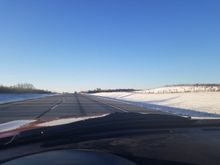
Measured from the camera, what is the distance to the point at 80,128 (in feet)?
10.0

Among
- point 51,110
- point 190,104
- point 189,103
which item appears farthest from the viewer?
point 189,103

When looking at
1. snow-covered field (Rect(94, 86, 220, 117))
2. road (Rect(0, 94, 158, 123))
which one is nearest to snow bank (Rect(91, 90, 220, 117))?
snow-covered field (Rect(94, 86, 220, 117))

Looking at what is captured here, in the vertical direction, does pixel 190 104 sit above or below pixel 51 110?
above

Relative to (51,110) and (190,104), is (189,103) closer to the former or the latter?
(190,104)

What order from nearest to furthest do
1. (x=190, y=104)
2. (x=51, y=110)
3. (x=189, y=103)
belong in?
(x=51, y=110) < (x=190, y=104) < (x=189, y=103)

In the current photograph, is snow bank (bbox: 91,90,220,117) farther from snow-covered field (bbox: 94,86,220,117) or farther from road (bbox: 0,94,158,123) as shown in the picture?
road (bbox: 0,94,158,123)

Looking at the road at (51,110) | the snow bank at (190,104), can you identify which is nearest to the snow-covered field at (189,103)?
the snow bank at (190,104)

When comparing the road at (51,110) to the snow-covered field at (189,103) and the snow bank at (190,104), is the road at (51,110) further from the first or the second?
the snow-covered field at (189,103)

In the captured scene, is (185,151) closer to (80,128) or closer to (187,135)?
(187,135)

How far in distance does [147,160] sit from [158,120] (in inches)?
36.4

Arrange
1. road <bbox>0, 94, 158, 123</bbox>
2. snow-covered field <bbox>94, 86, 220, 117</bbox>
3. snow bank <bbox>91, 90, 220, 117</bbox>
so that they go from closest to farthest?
road <bbox>0, 94, 158, 123</bbox> → snow bank <bbox>91, 90, 220, 117</bbox> → snow-covered field <bbox>94, 86, 220, 117</bbox>

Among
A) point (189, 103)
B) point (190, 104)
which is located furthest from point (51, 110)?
point (189, 103)

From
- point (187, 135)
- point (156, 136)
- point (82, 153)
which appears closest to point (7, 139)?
point (82, 153)

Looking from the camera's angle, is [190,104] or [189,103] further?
[189,103]
